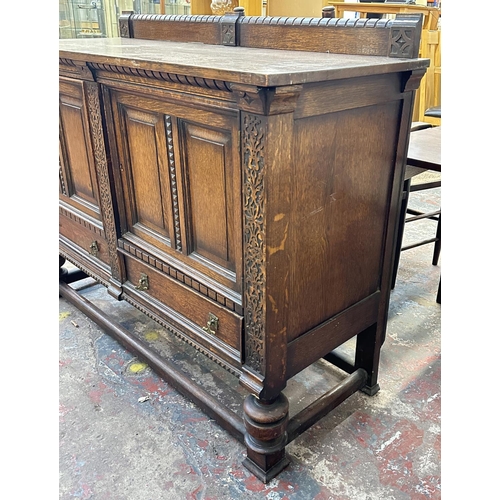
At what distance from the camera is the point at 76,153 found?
1871mm

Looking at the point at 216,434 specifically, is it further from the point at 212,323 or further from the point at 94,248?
the point at 94,248

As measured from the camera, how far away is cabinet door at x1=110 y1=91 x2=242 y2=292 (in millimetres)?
1219

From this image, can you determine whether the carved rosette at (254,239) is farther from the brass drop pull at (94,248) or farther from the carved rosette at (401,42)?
the brass drop pull at (94,248)

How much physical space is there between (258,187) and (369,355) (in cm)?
96

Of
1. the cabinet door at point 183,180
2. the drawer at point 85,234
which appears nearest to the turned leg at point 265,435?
the cabinet door at point 183,180

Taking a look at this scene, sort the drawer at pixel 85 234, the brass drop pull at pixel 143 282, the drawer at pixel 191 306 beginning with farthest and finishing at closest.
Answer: the drawer at pixel 85 234 < the brass drop pull at pixel 143 282 < the drawer at pixel 191 306

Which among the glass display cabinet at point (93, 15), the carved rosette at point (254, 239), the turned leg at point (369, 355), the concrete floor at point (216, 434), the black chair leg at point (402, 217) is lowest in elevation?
the concrete floor at point (216, 434)

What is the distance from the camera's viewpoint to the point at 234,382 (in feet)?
6.30

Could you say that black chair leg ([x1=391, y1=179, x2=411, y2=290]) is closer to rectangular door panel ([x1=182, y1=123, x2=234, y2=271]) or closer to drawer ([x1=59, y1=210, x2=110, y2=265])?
rectangular door panel ([x1=182, y1=123, x2=234, y2=271])

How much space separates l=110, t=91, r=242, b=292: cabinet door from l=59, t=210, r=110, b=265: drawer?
290 mm

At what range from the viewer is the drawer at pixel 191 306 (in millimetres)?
1372

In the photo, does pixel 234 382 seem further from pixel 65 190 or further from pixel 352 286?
→ pixel 65 190

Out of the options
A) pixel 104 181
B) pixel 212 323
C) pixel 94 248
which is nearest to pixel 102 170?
pixel 104 181

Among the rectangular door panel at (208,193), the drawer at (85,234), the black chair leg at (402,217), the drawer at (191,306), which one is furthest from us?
the black chair leg at (402,217)
